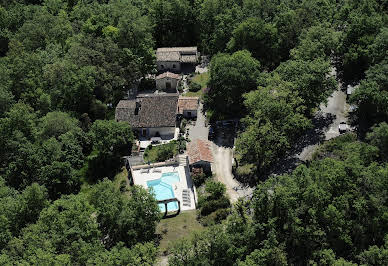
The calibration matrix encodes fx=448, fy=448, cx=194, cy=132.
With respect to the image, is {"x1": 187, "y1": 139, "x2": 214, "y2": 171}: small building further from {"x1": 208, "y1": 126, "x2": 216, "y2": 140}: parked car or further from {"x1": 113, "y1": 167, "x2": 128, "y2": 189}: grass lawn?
{"x1": 113, "y1": 167, "x2": 128, "y2": 189}: grass lawn

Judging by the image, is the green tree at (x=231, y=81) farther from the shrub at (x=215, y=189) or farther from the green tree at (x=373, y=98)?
the shrub at (x=215, y=189)

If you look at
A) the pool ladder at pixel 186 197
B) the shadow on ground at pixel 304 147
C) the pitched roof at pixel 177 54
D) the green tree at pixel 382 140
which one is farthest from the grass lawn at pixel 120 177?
the green tree at pixel 382 140

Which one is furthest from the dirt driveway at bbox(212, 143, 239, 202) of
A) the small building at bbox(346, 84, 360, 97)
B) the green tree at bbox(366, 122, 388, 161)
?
the small building at bbox(346, 84, 360, 97)

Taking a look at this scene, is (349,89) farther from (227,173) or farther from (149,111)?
(149,111)

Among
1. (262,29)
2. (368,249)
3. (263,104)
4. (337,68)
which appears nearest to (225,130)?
(263,104)

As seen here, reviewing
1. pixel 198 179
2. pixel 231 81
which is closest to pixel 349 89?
pixel 231 81

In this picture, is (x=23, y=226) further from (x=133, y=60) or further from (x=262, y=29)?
(x=262, y=29)
